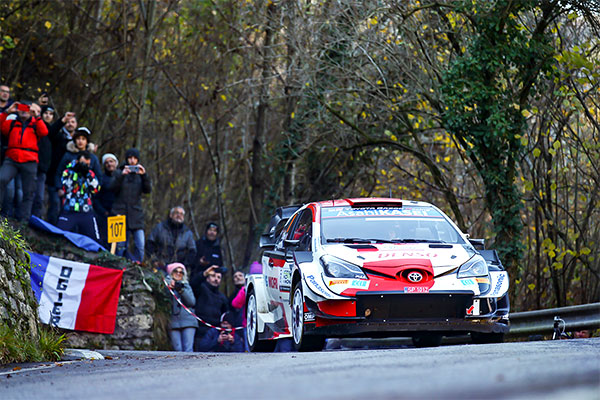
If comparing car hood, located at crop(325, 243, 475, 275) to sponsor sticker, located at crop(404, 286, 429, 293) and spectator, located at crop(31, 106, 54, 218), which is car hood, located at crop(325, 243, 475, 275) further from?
spectator, located at crop(31, 106, 54, 218)

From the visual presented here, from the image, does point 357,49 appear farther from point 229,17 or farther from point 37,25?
point 37,25

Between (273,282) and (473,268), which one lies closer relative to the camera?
(473,268)

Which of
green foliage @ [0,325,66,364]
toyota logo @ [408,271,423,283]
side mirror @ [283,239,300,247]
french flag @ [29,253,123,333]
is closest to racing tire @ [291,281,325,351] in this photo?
side mirror @ [283,239,300,247]

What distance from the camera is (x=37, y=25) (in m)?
29.7

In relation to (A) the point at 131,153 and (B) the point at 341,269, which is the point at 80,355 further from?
(A) the point at 131,153

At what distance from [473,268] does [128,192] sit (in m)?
9.39

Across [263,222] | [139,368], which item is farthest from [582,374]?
[263,222]

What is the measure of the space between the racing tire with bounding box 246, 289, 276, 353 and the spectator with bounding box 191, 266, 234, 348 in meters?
4.15

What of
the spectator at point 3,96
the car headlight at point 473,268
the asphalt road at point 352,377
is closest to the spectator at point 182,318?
the spectator at point 3,96

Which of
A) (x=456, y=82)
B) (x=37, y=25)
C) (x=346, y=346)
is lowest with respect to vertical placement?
(x=346, y=346)

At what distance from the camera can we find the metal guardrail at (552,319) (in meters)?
13.4

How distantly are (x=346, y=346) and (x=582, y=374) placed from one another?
13128 millimetres

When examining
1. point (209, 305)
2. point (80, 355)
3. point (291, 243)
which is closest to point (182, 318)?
point (209, 305)

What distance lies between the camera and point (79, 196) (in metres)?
18.8
